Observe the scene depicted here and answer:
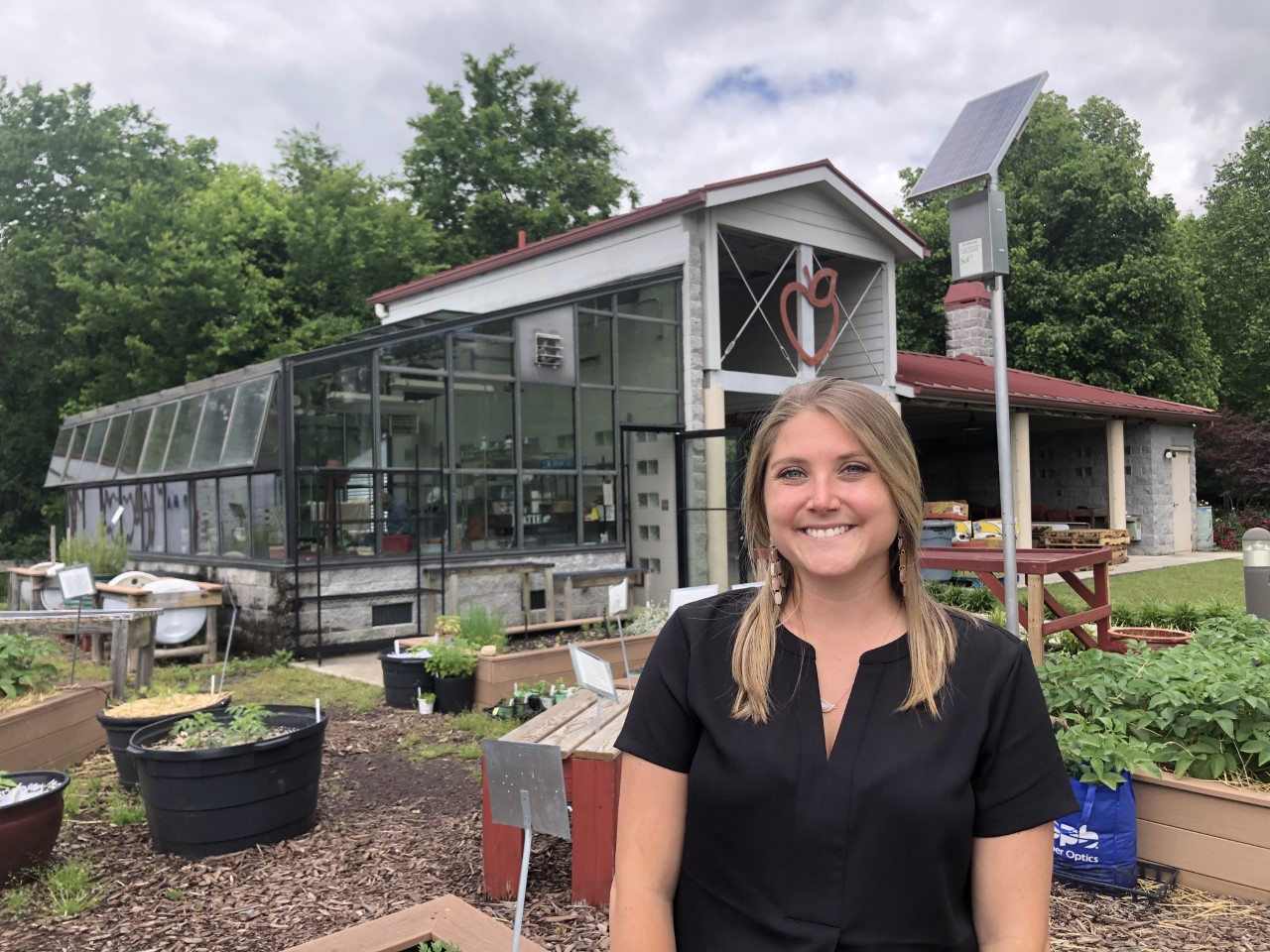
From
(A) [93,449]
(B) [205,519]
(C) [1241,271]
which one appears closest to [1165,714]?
(B) [205,519]

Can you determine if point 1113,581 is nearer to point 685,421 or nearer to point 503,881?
point 685,421

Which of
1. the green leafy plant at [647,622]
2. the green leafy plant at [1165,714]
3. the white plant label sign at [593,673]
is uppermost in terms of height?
the white plant label sign at [593,673]

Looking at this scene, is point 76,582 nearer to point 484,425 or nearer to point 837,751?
point 484,425

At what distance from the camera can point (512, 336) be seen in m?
10.6

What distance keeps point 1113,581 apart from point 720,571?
20.1 feet

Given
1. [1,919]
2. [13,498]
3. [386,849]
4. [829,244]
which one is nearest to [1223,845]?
[386,849]

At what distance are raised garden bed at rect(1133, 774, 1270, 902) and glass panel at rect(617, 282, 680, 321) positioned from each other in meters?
8.75

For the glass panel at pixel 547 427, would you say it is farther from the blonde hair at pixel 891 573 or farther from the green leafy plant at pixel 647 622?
the blonde hair at pixel 891 573

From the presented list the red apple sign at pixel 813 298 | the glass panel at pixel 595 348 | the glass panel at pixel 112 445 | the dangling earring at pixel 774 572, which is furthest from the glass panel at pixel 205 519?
the dangling earring at pixel 774 572

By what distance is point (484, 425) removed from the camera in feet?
33.9

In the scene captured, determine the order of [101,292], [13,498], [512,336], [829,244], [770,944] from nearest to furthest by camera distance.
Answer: [770,944] → [512,336] → [829,244] → [101,292] → [13,498]

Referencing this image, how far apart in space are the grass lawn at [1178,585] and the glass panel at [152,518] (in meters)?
10.7

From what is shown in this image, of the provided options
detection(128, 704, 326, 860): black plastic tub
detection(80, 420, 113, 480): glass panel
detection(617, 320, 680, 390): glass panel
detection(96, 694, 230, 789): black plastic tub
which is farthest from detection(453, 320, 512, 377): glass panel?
detection(80, 420, 113, 480): glass panel

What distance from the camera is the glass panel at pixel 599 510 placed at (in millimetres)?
11070
